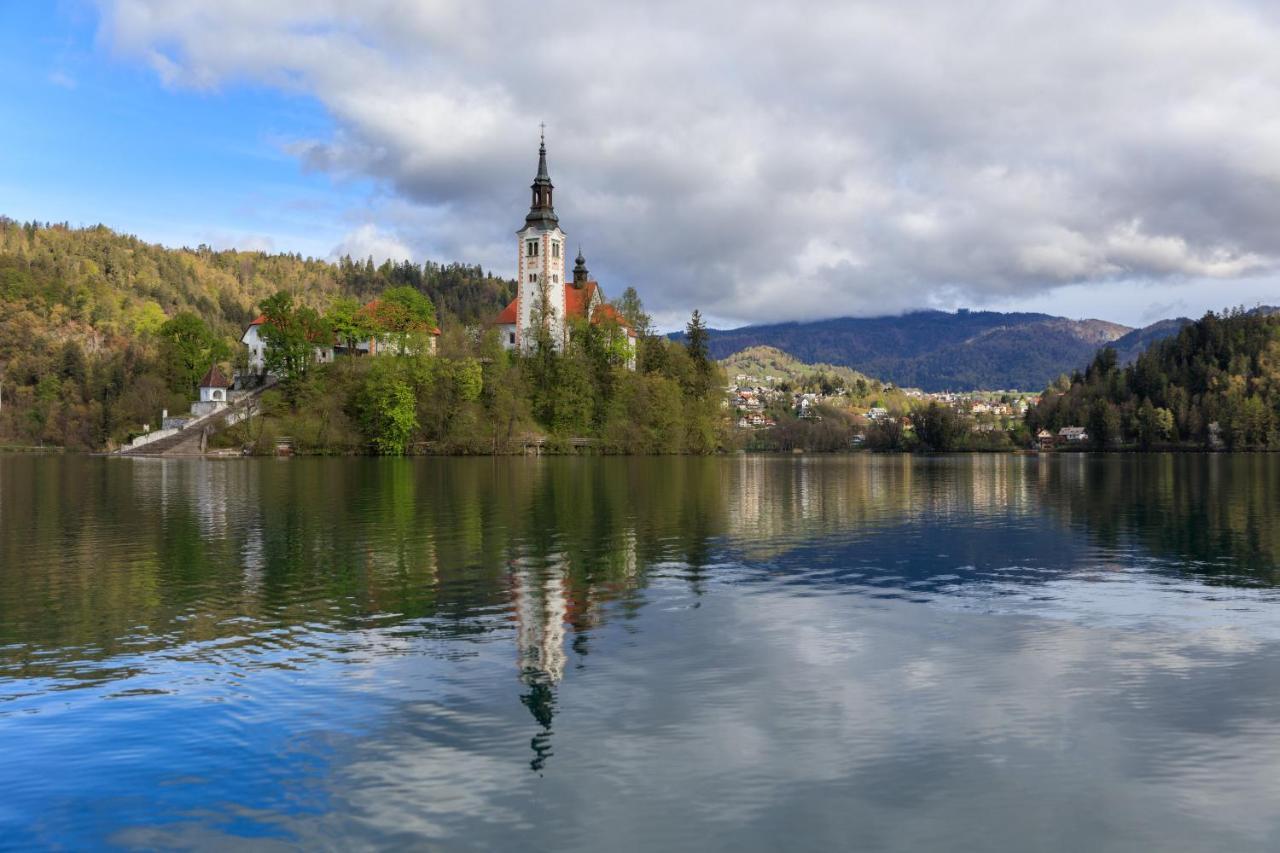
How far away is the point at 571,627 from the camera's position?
23.7 metres

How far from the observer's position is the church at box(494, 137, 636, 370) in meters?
172

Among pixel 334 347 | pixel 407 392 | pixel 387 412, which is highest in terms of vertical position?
pixel 334 347

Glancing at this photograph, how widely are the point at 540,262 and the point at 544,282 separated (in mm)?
3841

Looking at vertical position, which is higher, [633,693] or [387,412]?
[387,412]

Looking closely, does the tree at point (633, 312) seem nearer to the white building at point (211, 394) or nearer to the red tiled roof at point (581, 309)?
the red tiled roof at point (581, 309)

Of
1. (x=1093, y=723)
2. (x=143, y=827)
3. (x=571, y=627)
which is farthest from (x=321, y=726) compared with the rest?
(x=1093, y=723)

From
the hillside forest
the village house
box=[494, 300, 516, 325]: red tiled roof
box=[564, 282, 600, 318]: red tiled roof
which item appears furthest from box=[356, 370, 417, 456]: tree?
box=[494, 300, 516, 325]: red tiled roof

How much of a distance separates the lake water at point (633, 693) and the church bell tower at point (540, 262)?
138387mm

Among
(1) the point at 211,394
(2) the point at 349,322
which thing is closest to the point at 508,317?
(2) the point at 349,322

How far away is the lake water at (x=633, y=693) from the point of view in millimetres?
12672

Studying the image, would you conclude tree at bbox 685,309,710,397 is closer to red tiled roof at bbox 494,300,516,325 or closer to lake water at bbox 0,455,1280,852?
red tiled roof at bbox 494,300,516,325

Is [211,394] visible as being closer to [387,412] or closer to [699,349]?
[387,412]

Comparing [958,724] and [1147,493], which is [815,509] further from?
[958,724]

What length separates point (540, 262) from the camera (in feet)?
577
